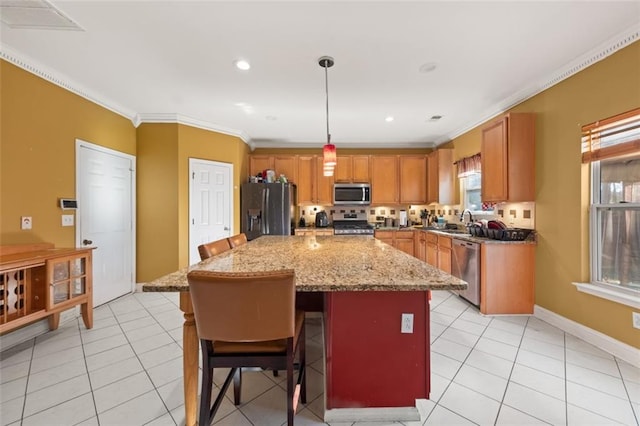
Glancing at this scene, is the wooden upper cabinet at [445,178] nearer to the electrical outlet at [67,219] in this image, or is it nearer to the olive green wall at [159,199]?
the olive green wall at [159,199]

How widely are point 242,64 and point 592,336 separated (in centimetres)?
397

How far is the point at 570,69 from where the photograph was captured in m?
2.44

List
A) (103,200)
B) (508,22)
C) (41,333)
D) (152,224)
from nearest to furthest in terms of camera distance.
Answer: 1. (508,22)
2. (41,333)
3. (103,200)
4. (152,224)

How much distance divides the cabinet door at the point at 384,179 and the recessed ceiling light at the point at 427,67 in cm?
257

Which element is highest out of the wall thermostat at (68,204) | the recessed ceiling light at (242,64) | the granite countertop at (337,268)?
the recessed ceiling light at (242,64)

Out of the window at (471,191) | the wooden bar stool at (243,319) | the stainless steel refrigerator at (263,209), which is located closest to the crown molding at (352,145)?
the stainless steel refrigerator at (263,209)

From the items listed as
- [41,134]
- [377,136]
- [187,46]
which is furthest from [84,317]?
Result: [377,136]

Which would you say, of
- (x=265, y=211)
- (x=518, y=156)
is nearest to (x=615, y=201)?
(x=518, y=156)

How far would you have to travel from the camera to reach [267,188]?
448 centimetres

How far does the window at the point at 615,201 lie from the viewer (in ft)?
6.82

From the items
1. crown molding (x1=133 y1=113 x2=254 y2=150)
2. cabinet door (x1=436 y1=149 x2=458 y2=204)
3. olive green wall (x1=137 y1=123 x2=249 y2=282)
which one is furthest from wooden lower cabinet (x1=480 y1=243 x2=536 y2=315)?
crown molding (x1=133 y1=113 x2=254 y2=150)

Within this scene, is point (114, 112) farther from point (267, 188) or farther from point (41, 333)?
point (41, 333)

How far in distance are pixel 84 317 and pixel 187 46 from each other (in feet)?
9.09

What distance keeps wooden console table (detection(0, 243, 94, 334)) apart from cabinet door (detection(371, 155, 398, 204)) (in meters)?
4.35
